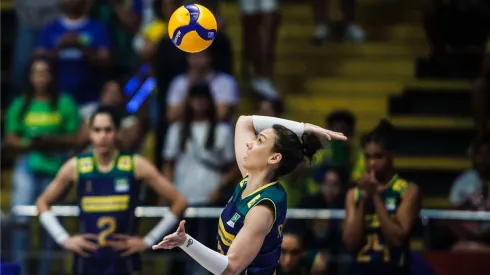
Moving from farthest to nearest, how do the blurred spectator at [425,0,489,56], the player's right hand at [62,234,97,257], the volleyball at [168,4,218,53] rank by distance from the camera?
1. the blurred spectator at [425,0,489,56]
2. the player's right hand at [62,234,97,257]
3. the volleyball at [168,4,218,53]

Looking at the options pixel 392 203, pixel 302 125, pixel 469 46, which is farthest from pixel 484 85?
pixel 302 125

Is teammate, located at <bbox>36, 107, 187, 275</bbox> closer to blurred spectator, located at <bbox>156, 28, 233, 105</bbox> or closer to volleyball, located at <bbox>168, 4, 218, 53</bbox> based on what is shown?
volleyball, located at <bbox>168, 4, 218, 53</bbox>

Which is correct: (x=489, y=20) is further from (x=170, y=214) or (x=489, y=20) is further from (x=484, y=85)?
(x=170, y=214)

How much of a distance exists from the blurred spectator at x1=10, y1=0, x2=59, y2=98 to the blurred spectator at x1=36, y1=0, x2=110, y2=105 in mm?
292

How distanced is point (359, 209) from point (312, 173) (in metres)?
2.23

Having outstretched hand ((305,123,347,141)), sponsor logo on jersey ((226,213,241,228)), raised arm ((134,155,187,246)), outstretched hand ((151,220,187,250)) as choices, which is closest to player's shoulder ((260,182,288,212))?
sponsor logo on jersey ((226,213,241,228))

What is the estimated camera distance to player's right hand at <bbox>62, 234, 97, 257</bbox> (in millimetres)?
9492

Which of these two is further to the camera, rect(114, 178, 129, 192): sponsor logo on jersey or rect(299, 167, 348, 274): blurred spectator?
rect(299, 167, 348, 274): blurred spectator

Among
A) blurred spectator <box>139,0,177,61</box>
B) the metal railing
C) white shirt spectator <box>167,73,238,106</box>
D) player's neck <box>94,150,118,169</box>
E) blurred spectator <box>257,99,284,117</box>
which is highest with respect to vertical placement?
blurred spectator <box>139,0,177,61</box>

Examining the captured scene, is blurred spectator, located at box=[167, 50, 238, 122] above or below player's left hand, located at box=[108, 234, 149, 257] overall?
above

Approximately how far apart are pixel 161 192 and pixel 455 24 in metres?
5.21

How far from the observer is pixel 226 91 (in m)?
11.7

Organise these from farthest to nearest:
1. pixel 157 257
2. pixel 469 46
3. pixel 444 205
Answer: pixel 469 46, pixel 444 205, pixel 157 257

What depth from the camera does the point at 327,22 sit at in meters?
13.9
